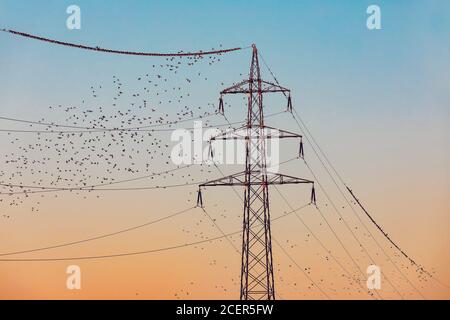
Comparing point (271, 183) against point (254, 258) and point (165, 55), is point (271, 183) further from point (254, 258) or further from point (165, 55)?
point (165, 55)
